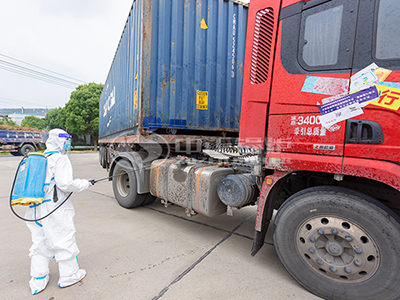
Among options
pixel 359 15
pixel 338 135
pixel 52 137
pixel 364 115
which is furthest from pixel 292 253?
pixel 52 137

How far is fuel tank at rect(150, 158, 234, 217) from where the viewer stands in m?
2.88

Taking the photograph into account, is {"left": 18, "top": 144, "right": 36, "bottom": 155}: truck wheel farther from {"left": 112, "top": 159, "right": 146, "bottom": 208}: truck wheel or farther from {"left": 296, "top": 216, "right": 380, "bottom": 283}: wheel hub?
{"left": 296, "top": 216, "right": 380, "bottom": 283}: wheel hub

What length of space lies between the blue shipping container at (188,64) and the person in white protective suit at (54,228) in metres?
1.69

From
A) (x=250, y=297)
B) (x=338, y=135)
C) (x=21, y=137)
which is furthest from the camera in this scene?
(x=21, y=137)

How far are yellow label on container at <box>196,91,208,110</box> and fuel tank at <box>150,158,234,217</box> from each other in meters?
1.02

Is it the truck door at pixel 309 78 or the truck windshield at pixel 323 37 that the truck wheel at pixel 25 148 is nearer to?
the truck door at pixel 309 78

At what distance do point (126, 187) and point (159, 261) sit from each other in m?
2.33

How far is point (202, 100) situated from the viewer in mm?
3955

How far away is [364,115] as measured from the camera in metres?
1.72

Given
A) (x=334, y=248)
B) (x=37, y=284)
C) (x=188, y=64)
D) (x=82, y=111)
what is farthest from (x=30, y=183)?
(x=82, y=111)

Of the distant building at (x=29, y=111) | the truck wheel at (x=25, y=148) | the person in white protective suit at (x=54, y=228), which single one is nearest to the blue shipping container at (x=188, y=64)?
the person in white protective suit at (x=54, y=228)

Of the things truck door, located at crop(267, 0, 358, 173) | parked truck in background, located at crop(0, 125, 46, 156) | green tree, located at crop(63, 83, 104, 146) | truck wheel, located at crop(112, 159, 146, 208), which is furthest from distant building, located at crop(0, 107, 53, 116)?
truck door, located at crop(267, 0, 358, 173)

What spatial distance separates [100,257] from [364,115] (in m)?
2.95

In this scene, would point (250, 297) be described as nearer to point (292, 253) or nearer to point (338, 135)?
point (292, 253)
